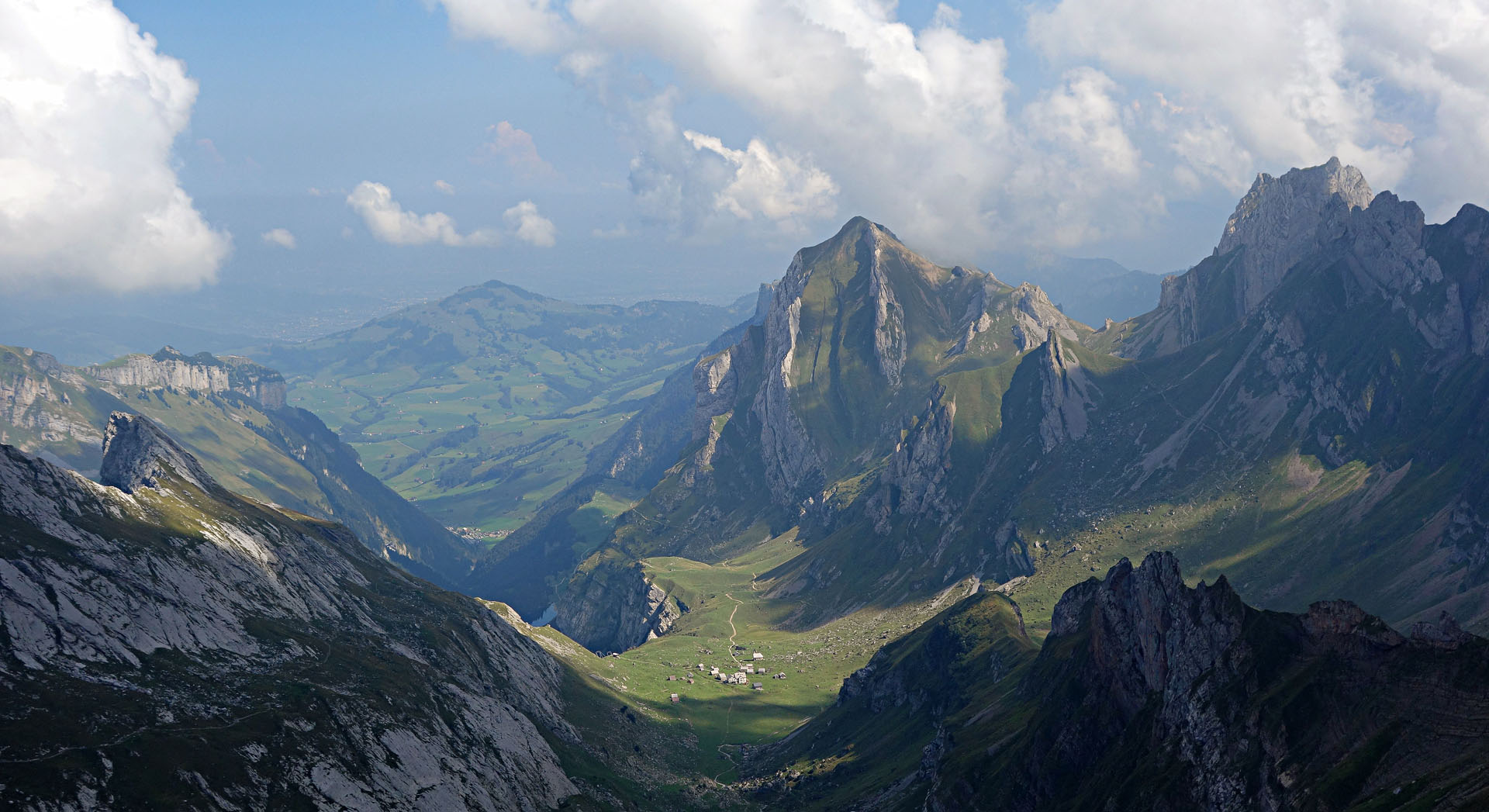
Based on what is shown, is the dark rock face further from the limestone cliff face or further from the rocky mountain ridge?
the limestone cliff face

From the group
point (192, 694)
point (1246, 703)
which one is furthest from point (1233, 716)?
point (192, 694)

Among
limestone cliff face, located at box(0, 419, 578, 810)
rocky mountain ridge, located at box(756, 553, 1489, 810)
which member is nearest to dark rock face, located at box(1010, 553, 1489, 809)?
rocky mountain ridge, located at box(756, 553, 1489, 810)

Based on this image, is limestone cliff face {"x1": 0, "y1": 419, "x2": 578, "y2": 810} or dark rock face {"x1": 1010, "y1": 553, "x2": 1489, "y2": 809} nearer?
dark rock face {"x1": 1010, "y1": 553, "x2": 1489, "y2": 809}

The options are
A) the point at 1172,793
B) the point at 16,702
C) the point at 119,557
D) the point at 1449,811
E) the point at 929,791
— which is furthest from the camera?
the point at 929,791

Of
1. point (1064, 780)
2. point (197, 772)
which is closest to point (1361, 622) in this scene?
point (1064, 780)

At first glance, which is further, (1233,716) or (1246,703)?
(1246,703)

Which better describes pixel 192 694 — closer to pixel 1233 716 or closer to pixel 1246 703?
pixel 1233 716

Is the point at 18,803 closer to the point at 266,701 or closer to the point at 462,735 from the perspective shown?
the point at 266,701

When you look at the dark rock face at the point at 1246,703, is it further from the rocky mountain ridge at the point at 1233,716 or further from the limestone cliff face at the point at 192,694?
the limestone cliff face at the point at 192,694

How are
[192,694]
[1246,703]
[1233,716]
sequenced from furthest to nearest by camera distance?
[192,694] → [1246,703] → [1233,716]
